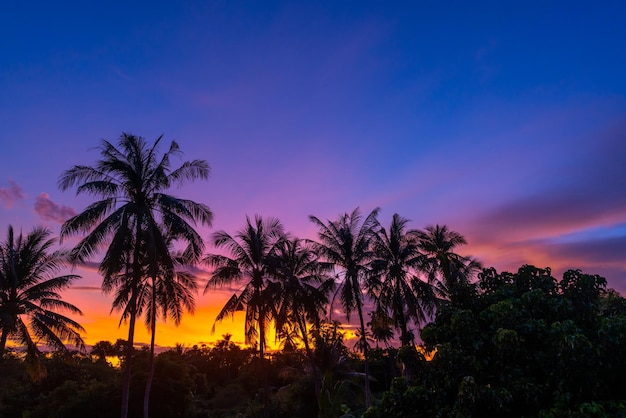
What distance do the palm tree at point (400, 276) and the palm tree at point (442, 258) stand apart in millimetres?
1001

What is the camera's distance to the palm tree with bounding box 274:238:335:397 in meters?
28.6

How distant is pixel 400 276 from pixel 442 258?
10.8 ft

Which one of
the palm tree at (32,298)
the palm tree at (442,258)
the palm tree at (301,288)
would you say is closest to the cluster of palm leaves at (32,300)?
the palm tree at (32,298)

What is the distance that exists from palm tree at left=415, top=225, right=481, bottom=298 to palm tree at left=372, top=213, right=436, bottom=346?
1001 millimetres

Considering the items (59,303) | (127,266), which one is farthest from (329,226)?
(59,303)

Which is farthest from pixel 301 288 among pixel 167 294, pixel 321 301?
pixel 167 294

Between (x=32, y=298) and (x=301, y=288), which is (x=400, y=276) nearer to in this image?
(x=301, y=288)

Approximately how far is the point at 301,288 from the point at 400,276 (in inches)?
287

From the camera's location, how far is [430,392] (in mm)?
11406

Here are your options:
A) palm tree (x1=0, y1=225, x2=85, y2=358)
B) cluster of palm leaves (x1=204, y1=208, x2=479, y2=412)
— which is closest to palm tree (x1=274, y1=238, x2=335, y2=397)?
cluster of palm leaves (x1=204, y1=208, x2=479, y2=412)

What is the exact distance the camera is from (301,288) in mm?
29156

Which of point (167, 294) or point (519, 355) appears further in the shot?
point (167, 294)

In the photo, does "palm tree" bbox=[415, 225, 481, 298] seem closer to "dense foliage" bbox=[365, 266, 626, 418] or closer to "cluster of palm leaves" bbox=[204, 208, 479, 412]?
"cluster of palm leaves" bbox=[204, 208, 479, 412]

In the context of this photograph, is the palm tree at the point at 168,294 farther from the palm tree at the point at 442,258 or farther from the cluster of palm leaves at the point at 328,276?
the palm tree at the point at 442,258
